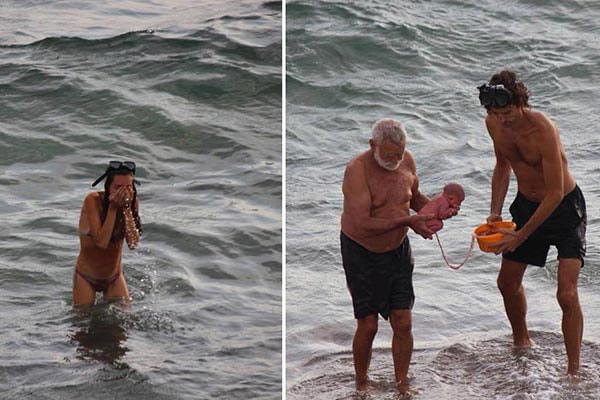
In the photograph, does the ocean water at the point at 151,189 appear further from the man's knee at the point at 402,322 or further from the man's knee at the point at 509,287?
the man's knee at the point at 509,287

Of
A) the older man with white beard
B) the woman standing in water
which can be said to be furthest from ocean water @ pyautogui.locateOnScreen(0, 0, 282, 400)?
the older man with white beard

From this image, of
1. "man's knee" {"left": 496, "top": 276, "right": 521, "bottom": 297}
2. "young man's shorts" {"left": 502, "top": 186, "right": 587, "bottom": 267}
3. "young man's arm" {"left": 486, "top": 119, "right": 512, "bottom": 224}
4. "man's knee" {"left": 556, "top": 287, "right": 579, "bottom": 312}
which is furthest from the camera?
"man's knee" {"left": 496, "top": 276, "right": 521, "bottom": 297}

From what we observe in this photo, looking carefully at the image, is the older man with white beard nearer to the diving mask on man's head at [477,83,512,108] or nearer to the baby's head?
the baby's head

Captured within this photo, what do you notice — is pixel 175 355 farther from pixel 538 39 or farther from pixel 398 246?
pixel 538 39

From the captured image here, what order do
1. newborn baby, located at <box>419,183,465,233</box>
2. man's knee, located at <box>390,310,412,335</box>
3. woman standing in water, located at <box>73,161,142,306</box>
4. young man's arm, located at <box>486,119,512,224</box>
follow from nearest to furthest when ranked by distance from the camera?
newborn baby, located at <box>419,183,465,233</box>, man's knee, located at <box>390,310,412,335</box>, young man's arm, located at <box>486,119,512,224</box>, woman standing in water, located at <box>73,161,142,306</box>

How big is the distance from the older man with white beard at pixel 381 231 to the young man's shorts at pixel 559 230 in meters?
0.65

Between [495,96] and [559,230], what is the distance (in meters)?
0.84

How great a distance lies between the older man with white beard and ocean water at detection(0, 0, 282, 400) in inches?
39.8

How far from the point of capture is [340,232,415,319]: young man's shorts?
686 cm

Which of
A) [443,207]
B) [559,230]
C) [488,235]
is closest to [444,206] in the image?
[443,207]

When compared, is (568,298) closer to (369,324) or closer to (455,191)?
(455,191)

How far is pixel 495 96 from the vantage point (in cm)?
689

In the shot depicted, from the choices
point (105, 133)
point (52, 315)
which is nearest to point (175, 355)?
point (52, 315)

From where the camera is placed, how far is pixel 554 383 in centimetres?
716
